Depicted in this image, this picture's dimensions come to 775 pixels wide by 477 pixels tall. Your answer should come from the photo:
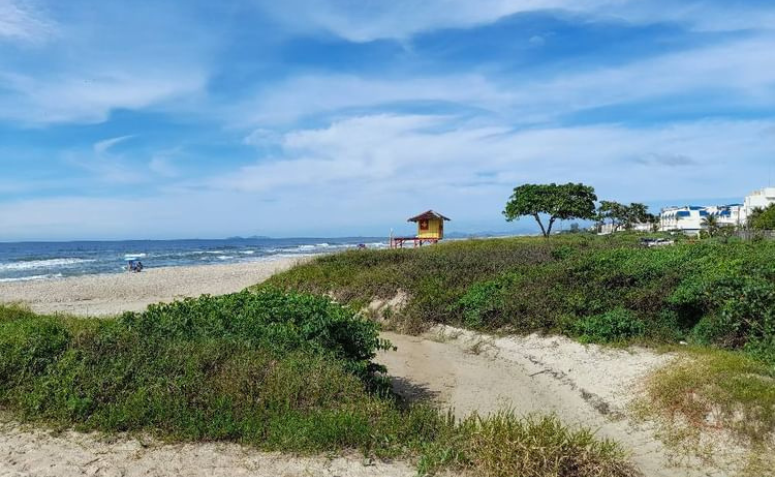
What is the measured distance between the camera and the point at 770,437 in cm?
679

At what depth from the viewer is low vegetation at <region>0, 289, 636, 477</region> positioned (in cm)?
532

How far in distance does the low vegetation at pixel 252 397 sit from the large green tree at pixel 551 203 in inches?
1718

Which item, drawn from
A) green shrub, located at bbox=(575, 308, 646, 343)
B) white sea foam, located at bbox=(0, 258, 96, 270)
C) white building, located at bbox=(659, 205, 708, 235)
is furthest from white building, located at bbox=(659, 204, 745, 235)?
green shrub, located at bbox=(575, 308, 646, 343)

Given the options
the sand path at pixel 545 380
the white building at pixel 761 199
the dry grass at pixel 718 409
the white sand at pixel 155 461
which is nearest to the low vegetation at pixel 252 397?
the white sand at pixel 155 461

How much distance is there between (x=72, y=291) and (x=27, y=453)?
25.2 metres

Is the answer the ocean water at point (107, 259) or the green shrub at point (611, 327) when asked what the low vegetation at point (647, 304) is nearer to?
the green shrub at point (611, 327)

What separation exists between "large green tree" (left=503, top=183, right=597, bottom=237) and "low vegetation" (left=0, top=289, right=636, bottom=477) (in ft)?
143

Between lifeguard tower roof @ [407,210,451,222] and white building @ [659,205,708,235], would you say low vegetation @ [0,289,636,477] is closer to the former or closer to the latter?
lifeguard tower roof @ [407,210,451,222]

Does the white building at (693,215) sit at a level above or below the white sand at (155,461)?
above

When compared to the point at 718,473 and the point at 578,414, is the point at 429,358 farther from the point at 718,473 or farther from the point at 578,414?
the point at 718,473

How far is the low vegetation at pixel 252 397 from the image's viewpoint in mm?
5324

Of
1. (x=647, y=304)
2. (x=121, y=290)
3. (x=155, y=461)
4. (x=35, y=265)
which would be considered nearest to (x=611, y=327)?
(x=647, y=304)

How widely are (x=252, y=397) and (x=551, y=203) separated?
151 feet

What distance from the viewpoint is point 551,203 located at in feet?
163
